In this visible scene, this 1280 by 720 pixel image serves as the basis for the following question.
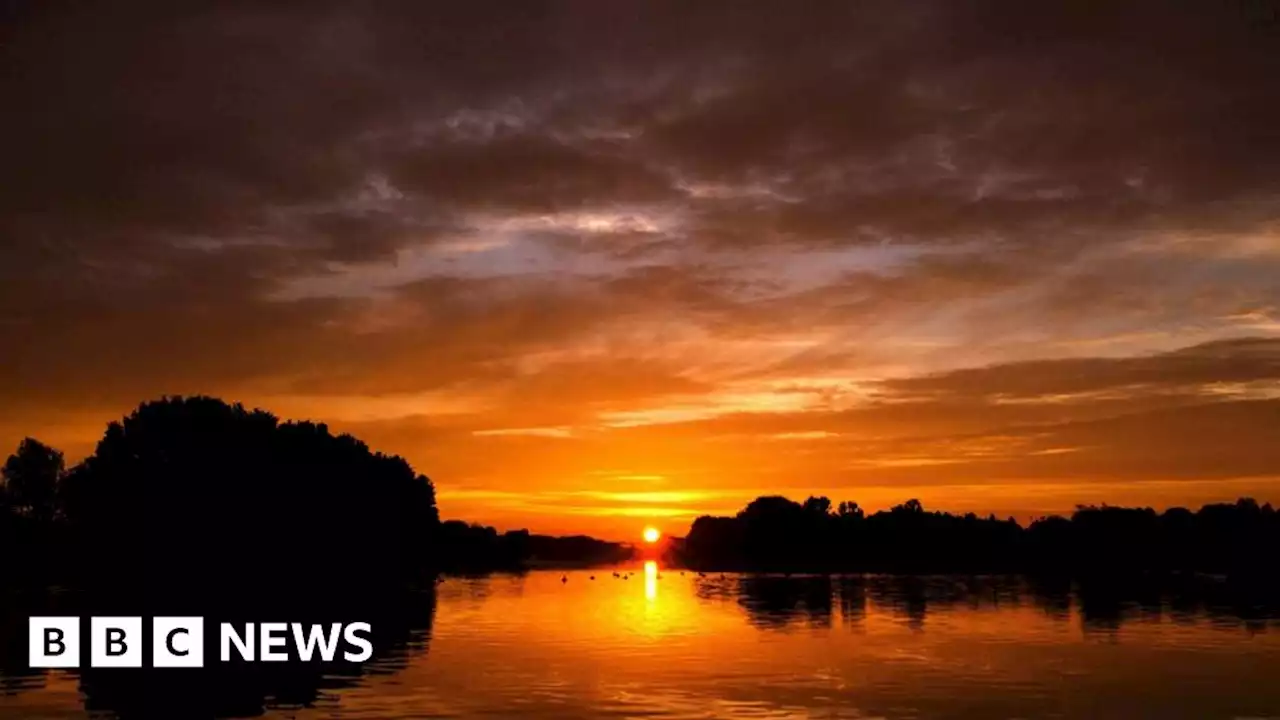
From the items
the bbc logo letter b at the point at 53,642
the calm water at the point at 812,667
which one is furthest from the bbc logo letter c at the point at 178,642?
the calm water at the point at 812,667

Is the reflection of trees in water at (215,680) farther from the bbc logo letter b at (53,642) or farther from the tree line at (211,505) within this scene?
the tree line at (211,505)

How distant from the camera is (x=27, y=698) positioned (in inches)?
2219

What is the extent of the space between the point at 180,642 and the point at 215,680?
22.5 meters

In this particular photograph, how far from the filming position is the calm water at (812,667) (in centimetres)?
5622

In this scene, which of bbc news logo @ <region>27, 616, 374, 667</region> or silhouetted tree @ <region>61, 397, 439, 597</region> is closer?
bbc news logo @ <region>27, 616, 374, 667</region>

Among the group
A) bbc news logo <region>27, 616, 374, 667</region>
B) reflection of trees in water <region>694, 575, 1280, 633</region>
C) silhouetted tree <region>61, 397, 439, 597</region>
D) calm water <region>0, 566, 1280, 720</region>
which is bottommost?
reflection of trees in water <region>694, 575, 1280, 633</region>

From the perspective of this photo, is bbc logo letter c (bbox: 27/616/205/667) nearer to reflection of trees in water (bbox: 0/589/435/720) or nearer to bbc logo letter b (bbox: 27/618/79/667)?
bbc logo letter b (bbox: 27/618/79/667)

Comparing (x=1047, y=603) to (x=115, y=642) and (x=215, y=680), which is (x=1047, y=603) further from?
(x=215, y=680)

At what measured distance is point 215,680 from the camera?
6391 cm

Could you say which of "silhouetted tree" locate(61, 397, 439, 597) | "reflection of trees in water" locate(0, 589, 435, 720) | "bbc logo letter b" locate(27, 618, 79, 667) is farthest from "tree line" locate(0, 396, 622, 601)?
"reflection of trees in water" locate(0, 589, 435, 720)

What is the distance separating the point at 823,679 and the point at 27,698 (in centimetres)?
4050

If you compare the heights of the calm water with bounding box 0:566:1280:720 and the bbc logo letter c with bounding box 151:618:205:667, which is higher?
the bbc logo letter c with bounding box 151:618:205:667

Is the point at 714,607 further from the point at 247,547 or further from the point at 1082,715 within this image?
the point at 1082,715

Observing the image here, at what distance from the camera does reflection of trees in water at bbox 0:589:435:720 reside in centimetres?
5472
